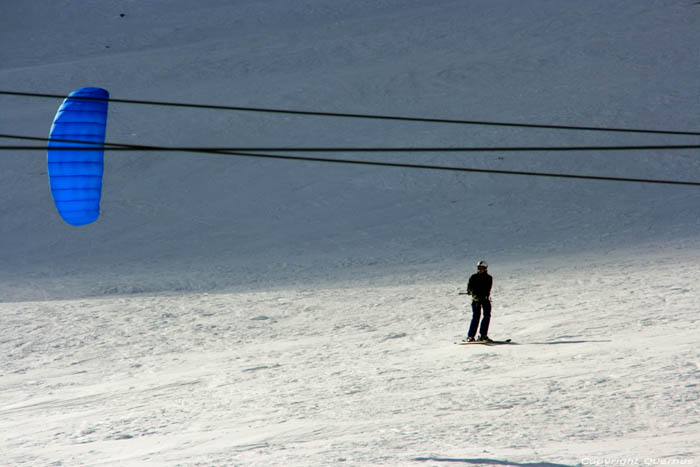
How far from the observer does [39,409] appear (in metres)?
9.21

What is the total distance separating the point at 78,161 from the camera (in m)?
8.69

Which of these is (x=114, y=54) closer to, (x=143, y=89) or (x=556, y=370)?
(x=143, y=89)

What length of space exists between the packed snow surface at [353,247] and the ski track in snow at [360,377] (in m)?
0.05

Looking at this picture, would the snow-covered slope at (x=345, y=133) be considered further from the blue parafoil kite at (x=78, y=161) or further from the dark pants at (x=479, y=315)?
the blue parafoil kite at (x=78, y=161)

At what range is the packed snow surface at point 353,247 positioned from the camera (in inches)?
304

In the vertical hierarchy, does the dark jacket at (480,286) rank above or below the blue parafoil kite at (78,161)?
below

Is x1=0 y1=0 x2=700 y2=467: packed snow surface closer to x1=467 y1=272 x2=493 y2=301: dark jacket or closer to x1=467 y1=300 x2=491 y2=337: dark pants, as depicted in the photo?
x1=467 y1=300 x2=491 y2=337: dark pants

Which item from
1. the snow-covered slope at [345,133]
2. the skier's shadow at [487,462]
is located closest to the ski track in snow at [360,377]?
the skier's shadow at [487,462]

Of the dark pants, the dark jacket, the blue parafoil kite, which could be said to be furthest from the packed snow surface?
the blue parafoil kite

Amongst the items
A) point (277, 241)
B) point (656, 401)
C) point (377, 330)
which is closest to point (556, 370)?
point (656, 401)

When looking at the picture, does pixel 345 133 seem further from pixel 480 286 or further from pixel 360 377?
pixel 360 377

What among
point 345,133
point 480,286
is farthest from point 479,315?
point 345,133

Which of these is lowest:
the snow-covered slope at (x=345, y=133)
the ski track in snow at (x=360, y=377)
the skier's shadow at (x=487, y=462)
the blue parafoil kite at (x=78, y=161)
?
the skier's shadow at (x=487, y=462)

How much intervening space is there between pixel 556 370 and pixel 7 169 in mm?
22353
